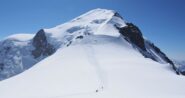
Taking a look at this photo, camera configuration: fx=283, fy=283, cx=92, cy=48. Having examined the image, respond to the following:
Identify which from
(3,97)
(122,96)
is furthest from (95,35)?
(122,96)

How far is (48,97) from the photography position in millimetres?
26844

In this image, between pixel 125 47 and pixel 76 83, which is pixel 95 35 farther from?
pixel 76 83

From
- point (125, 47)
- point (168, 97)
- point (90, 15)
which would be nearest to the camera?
point (168, 97)

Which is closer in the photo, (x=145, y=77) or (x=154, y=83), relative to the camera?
(x=154, y=83)

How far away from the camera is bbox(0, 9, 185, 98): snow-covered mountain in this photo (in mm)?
29000

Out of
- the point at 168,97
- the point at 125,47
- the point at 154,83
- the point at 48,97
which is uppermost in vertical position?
the point at 125,47

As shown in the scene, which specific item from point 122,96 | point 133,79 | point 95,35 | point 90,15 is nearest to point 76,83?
point 133,79

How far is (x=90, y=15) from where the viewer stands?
7151 inches

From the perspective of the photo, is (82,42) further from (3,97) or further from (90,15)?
(90,15)

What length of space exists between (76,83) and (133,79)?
7392 mm

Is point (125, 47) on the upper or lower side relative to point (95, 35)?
lower

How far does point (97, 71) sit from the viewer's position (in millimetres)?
45406

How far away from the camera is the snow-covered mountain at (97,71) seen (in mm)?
29000

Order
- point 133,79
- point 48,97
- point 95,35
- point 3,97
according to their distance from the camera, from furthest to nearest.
Answer: point 95,35
point 133,79
point 3,97
point 48,97
